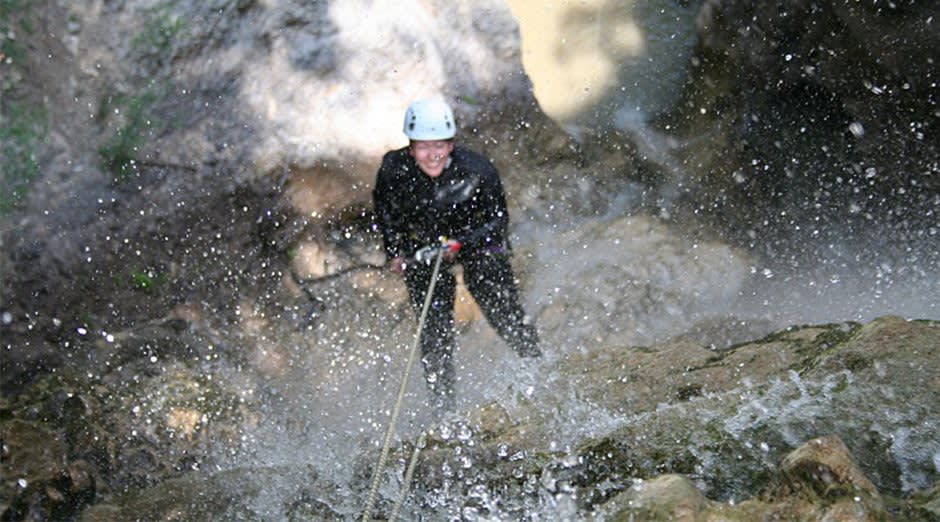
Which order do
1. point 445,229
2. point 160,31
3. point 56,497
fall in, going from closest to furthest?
point 56,497
point 445,229
point 160,31

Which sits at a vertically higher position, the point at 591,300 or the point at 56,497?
the point at 591,300

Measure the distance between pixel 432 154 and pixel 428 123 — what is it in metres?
0.18

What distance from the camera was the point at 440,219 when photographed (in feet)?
17.6

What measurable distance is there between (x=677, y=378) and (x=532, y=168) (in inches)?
127

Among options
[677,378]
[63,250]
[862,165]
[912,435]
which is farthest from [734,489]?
[63,250]

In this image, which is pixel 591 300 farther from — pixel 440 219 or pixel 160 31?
pixel 160 31

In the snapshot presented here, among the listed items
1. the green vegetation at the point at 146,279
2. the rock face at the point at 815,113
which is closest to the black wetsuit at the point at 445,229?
the green vegetation at the point at 146,279

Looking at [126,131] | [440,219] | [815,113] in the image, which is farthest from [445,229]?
[815,113]

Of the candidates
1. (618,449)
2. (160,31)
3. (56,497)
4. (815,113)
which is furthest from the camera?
(815,113)

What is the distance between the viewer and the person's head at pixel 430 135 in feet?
16.6

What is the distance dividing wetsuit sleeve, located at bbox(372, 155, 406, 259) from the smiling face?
0.25m

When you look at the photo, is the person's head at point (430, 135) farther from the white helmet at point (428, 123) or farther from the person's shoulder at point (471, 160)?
the person's shoulder at point (471, 160)

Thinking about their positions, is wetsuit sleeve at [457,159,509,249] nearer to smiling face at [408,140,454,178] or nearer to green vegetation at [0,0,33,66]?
smiling face at [408,140,454,178]

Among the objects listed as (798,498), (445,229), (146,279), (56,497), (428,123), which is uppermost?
(428,123)
